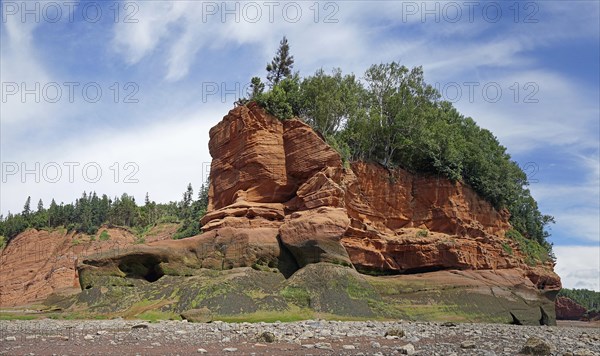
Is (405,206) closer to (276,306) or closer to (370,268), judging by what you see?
(370,268)

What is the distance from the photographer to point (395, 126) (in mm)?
44344

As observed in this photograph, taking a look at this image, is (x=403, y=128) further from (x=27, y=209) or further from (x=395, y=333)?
(x=27, y=209)

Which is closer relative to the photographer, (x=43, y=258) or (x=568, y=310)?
(x=43, y=258)

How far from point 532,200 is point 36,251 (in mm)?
72436

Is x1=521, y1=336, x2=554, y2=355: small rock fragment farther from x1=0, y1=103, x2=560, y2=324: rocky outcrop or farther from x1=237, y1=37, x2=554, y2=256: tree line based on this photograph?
x1=237, y1=37, x2=554, y2=256: tree line

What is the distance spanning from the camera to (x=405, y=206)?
42562 millimetres

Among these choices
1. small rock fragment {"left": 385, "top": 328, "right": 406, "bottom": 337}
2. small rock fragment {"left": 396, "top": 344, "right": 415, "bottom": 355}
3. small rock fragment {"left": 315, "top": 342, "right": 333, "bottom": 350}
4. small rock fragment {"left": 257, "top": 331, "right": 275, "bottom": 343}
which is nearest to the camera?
small rock fragment {"left": 396, "top": 344, "right": 415, "bottom": 355}

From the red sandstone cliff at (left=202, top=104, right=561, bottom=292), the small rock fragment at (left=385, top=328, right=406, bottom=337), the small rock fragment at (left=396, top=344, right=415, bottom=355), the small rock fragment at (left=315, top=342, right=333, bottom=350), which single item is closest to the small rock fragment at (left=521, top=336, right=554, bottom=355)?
the small rock fragment at (left=396, top=344, right=415, bottom=355)

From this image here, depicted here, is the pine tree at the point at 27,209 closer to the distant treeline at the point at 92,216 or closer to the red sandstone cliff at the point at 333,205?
the distant treeline at the point at 92,216

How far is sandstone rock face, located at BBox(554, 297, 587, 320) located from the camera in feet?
308

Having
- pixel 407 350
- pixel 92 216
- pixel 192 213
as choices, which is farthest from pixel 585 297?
pixel 407 350

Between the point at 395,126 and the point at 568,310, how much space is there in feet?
233

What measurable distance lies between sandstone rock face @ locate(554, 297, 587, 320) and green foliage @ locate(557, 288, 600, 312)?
1427 cm

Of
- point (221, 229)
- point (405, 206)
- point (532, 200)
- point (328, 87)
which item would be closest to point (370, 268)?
point (405, 206)
